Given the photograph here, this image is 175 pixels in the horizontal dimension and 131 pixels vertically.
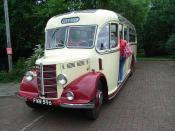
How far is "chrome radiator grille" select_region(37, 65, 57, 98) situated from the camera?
8.22 meters

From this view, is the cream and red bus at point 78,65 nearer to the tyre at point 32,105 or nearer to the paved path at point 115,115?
the tyre at point 32,105

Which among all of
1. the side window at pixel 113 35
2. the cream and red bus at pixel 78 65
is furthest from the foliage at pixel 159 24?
the side window at pixel 113 35

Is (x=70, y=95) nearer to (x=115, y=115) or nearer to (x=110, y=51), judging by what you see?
(x=115, y=115)

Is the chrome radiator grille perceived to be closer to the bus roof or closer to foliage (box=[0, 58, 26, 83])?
the bus roof

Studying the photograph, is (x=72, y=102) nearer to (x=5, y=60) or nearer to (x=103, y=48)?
(x=103, y=48)

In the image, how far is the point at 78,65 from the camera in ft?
28.0

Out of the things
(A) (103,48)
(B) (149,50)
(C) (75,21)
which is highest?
(C) (75,21)

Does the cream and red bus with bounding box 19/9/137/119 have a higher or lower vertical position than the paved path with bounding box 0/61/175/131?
higher

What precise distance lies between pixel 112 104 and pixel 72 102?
2.38m

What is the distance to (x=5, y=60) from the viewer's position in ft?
68.8

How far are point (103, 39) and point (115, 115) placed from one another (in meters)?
2.10

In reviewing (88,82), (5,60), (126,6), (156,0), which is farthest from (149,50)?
(88,82)

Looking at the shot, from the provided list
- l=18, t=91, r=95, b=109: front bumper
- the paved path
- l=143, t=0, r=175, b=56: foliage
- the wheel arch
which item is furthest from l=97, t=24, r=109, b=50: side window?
l=143, t=0, r=175, b=56: foliage

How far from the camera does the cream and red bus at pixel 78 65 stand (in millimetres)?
8172
